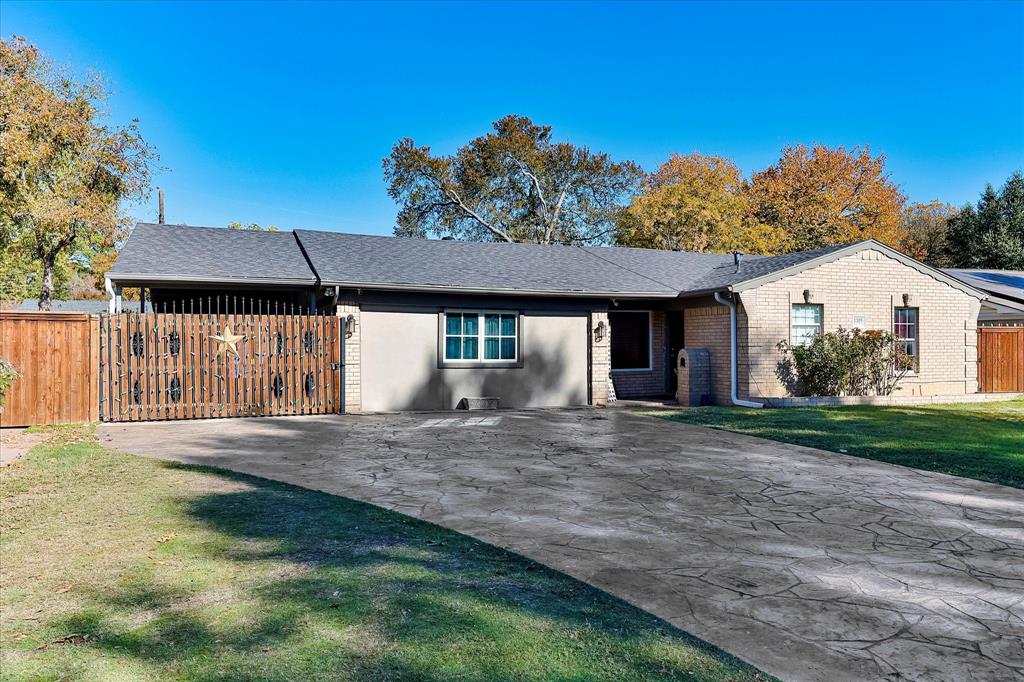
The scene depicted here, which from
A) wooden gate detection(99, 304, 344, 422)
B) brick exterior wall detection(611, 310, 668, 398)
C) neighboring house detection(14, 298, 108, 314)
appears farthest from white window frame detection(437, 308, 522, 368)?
neighboring house detection(14, 298, 108, 314)

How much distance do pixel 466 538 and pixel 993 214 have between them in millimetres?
41270

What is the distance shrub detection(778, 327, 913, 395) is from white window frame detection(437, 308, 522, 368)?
19.7 feet

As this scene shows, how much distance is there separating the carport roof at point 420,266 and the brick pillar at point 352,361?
559mm

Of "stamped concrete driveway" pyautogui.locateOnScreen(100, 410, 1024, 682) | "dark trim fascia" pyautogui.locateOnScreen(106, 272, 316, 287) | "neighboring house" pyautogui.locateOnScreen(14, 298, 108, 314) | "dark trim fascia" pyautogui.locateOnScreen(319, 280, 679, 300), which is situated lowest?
"stamped concrete driveway" pyautogui.locateOnScreen(100, 410, 1024, 682)

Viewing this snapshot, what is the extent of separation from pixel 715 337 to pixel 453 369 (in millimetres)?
6267

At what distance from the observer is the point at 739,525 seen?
5492 mm

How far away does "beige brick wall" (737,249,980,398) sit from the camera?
15.4m

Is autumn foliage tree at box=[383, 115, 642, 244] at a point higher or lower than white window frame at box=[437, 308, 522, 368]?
higher

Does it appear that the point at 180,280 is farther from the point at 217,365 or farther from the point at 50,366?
the point at 50,366

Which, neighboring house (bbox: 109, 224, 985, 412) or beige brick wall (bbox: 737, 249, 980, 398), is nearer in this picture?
neighboring house (bbox: 109, 224, 985, 412)

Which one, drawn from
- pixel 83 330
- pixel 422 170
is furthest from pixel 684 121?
pixel 83 330

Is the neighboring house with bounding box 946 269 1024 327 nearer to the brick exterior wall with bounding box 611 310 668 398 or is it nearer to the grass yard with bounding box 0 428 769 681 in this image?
the brick exterior wall with bounding box 611 310 668 398

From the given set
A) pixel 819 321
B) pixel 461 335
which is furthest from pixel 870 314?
pixel 461 335

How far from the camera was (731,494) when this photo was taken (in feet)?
21.7
